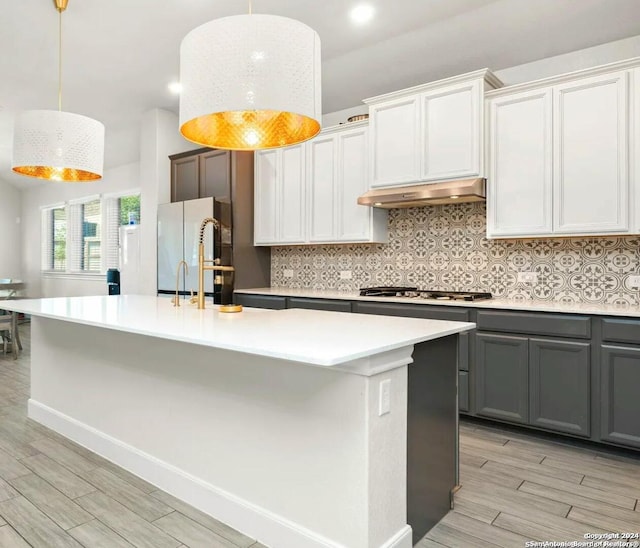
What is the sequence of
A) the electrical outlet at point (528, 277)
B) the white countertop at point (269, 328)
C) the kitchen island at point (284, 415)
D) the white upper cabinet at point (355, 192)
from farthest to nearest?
the white upper cabinet at point (355, 192)
the electrical outlet at point (528, 277)
the kitchen island at point (284, 415)
the white countertop at point (269, 328)

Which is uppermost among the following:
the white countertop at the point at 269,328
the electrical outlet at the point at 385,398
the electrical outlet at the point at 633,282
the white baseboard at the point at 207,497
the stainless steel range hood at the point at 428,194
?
the stainless steel range hood at the point at 428,194

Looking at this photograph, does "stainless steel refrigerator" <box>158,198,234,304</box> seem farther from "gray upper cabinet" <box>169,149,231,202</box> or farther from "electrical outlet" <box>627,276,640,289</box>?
"electrical outlet" <box>627,276,640,289</box>

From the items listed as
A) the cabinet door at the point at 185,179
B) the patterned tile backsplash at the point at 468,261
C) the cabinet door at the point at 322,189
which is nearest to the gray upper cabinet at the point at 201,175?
the cabinet door at the point at 185,179

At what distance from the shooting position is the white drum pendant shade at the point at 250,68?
1671 millimetres

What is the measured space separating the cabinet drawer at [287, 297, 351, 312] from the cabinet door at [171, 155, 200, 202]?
174cm

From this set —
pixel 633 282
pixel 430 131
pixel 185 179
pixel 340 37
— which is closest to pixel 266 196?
pixel 185 179

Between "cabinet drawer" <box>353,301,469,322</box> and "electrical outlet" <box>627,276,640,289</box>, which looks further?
"cabinet drawer" <box>353,301,469,322</box>

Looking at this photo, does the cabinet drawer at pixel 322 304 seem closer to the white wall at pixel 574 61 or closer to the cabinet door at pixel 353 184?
the cabinet door at pixel 353 184

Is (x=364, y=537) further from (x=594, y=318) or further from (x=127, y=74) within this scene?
(x=127, y=74)

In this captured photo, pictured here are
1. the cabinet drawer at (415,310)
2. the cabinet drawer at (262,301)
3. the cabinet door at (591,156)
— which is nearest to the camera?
the cabinet door at (591,156)

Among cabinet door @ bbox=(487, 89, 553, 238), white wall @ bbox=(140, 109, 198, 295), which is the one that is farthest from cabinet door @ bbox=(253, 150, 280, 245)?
cabinet door @ bbox=(487, 89, 553, 238)

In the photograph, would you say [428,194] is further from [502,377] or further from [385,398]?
[385,398]

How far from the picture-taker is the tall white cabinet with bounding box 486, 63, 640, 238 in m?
2.97

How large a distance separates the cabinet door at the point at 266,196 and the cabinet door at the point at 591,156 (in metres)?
2.66
